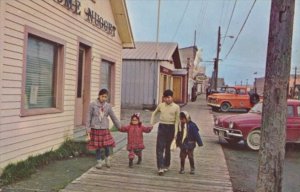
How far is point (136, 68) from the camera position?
28656mm

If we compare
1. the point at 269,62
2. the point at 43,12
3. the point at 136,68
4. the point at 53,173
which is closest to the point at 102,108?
the point at 53,173

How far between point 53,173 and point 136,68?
20565mm

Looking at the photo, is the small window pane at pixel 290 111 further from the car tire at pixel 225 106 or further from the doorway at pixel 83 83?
the car tire at pixel 225 106

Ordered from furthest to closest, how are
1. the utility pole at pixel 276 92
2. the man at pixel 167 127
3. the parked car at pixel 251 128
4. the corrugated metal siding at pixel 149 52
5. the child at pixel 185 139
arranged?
the corrugated metal siding at pixel 149 52, the parked car at pixel 251 128, the child at pixel 185 139, the man at pixel 167 127, the utility pole at pixel 276 92

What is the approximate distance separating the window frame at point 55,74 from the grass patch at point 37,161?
0.85 meters

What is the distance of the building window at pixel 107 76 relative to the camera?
49.5ft

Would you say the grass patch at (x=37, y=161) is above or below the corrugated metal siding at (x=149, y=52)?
below

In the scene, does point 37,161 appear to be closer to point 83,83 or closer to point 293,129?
point 83,83

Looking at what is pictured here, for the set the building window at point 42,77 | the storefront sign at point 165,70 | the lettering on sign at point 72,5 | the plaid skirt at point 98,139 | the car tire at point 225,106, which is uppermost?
the lettering on sign at point 72,5

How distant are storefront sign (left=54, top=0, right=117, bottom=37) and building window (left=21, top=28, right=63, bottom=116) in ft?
3.50

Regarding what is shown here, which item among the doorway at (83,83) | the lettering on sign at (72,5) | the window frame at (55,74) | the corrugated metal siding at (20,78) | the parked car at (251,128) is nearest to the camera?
the corrugated metal siding at (20,78)

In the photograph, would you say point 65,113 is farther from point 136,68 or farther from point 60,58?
point 136,68

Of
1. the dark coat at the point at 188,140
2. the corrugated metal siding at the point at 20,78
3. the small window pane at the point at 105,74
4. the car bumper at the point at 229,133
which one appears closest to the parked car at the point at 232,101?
the small window pane at the point at 105,74

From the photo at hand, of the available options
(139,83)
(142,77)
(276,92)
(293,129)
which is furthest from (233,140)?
(139,83)
